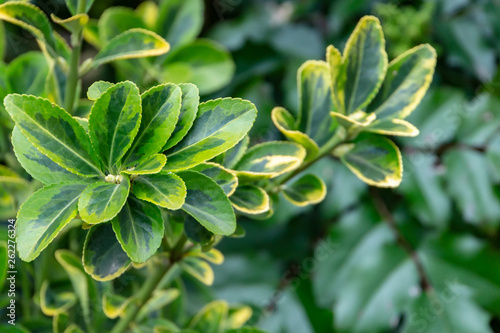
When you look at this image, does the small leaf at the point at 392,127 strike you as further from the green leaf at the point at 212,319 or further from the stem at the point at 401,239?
the stem at the point at 401,239

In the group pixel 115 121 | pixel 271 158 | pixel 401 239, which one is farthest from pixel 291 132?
pixel 401 239

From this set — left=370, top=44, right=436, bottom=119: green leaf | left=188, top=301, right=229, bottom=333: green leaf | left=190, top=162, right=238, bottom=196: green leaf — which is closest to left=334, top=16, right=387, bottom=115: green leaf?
left=370, top=44, right=436, bottom=119: green leaf

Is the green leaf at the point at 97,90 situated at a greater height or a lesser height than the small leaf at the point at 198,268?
greater

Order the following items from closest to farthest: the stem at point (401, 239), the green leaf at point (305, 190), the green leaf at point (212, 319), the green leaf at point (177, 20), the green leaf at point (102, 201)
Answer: the green leaf at point (102, 201), the green leaf at point (305, 190), the green leaf at point (212, 319), the green leaf at point (177, 20), the stem at point (401, 239)

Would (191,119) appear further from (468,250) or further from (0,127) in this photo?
(468,250)

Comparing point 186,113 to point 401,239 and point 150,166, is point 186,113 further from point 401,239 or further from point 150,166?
point 401,239

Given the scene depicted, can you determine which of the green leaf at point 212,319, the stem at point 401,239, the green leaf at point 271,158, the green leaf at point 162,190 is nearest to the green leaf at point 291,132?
the green leaf at point 271,158
